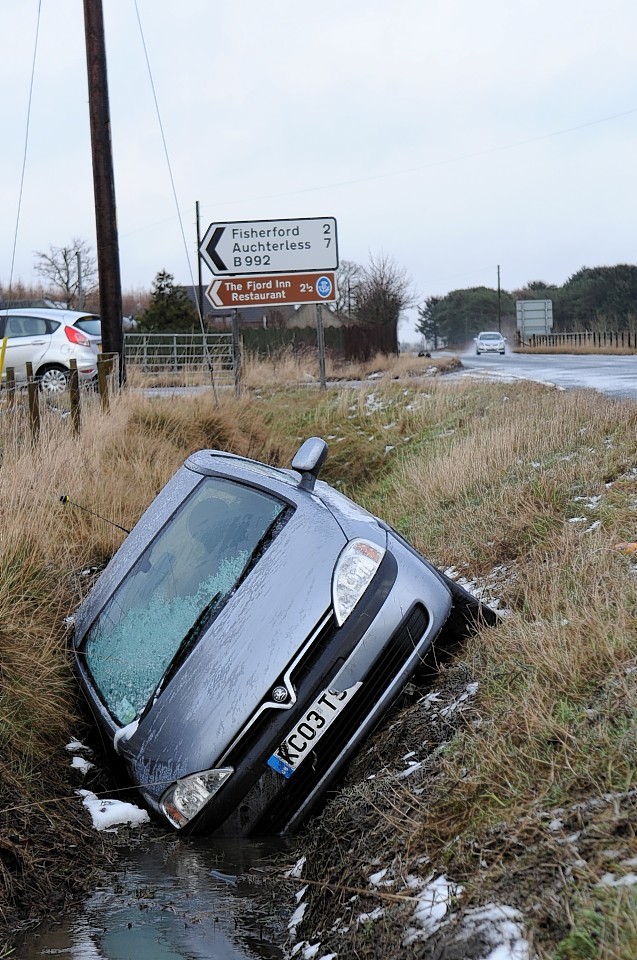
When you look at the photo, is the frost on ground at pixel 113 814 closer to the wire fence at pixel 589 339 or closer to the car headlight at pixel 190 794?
the car headlight at pixel 190 794

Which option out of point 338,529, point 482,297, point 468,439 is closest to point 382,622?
point 338,529

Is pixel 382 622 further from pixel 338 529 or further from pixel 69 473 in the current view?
pixel 69 473

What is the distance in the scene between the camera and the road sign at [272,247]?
16609 mm

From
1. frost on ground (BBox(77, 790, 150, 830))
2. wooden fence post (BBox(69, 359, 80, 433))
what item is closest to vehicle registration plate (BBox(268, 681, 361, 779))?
frost on ground (BBox(77, 790, 150, 830))

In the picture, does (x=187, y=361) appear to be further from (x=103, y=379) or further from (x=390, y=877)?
(x=390, y=877)

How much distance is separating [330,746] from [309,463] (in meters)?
1.38

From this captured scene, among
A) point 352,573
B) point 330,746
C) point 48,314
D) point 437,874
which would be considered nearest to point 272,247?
point 48,314

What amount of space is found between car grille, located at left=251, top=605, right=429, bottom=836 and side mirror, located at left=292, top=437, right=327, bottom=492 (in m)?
0.97

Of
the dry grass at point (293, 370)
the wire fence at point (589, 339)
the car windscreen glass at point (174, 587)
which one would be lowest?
the car windscreen glass at point (174, 587)

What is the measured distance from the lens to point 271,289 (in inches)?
663

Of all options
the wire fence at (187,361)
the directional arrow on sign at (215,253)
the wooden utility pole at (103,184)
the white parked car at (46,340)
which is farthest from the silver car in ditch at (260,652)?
the directional arrow on sign at (215,253)

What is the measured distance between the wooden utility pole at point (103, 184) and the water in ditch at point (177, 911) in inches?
408

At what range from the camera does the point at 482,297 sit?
358 feet

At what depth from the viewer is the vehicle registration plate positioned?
3.50 metres
